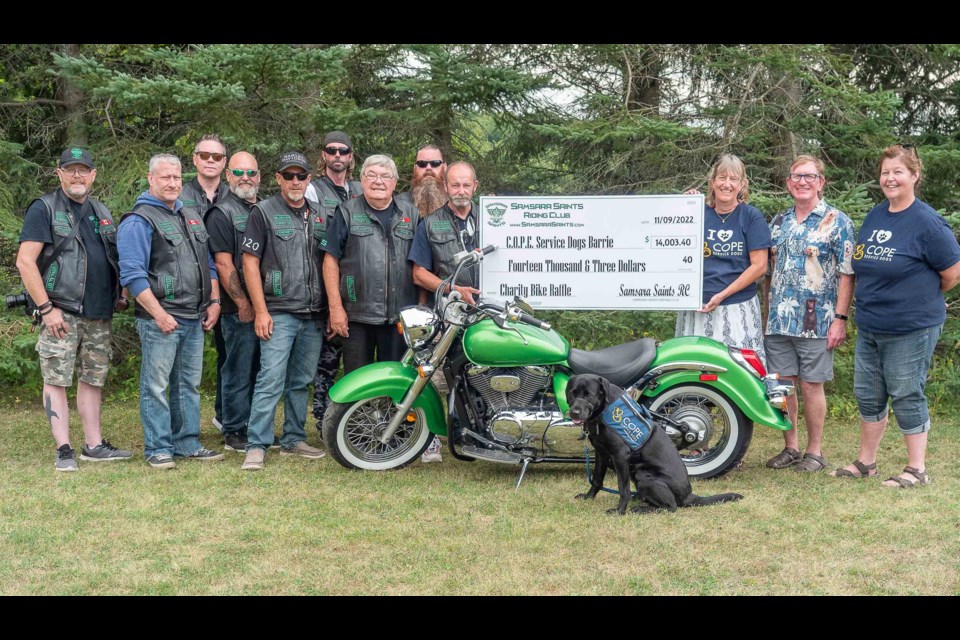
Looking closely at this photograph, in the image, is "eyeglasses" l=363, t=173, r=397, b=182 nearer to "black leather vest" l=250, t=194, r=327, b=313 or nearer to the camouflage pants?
"black leather vest" l=250, t=194, r=327, b=313

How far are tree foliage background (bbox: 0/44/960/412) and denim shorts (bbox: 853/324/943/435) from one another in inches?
82.4

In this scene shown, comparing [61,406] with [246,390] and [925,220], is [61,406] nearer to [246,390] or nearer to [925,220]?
[246,390]

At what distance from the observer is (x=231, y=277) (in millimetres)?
5773

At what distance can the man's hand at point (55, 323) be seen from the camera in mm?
5262

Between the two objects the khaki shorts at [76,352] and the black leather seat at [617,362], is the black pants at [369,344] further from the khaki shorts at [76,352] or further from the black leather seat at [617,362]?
the khaki shorts at [76,352]

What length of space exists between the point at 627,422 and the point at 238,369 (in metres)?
2.77

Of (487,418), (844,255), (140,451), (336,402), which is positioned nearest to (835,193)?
(844,255)

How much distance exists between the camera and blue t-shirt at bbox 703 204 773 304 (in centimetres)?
539

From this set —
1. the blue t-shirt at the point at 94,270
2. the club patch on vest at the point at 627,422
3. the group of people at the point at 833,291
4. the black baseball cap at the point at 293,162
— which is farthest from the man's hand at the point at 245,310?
the group of people at the point at 833,291

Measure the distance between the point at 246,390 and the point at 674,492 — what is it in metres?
2.96

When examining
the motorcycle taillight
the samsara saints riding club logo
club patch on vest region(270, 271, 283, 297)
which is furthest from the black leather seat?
club patch on vest region(270, 271, 283, 297)

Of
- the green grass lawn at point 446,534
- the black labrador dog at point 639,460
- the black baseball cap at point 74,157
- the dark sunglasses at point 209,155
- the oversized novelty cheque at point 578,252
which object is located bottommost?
the green grass lawn at point 446,534

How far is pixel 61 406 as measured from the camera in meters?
5.52

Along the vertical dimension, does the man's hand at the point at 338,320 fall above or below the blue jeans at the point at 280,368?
above
